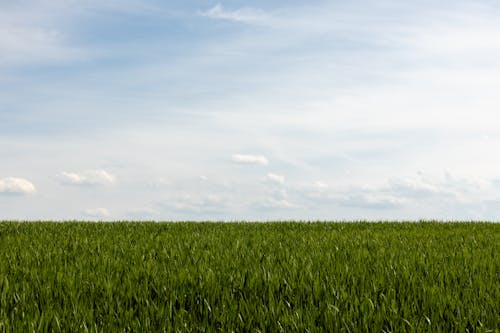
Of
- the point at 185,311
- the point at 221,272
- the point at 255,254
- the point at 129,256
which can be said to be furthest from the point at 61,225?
the point at 185,311

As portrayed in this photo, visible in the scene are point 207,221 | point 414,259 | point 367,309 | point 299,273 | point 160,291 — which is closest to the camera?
point 367,309

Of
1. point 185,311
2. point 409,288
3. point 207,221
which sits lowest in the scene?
point 185,311

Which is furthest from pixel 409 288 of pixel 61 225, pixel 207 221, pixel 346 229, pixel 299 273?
pixel 61 225

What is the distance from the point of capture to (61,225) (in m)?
13.2

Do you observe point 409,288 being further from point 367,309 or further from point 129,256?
point 129,256

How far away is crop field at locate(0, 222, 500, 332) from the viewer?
449cm

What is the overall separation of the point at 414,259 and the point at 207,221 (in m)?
7.35

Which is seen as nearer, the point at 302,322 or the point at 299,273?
the point at 302,322

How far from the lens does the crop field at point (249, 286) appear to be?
14.7 ft

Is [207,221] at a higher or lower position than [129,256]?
higher

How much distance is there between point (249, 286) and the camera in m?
5.58

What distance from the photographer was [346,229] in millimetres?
12570

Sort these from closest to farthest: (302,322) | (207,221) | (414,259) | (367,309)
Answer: (302,322), (367,309), (414,259), (207,221)

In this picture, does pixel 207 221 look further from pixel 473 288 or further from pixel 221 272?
pixel 473 288
